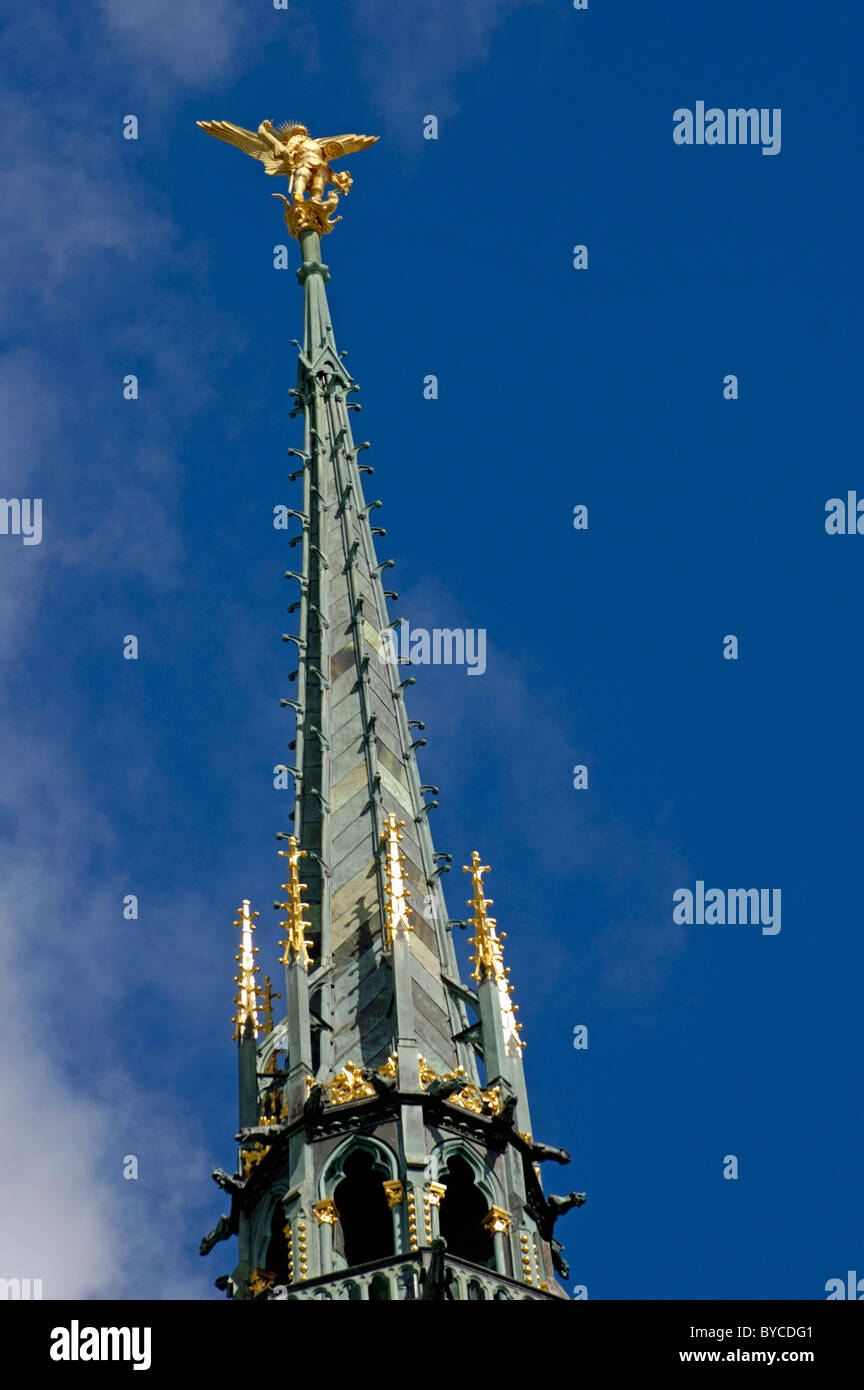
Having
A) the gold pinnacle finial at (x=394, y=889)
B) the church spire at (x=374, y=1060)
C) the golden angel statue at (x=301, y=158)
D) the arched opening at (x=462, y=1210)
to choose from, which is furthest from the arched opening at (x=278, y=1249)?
the golden angel statue at (x=301, y=158)

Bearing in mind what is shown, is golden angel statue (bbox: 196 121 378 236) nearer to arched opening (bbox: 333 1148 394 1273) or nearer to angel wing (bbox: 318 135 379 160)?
angel wing (bbox: 318 135 379 160)

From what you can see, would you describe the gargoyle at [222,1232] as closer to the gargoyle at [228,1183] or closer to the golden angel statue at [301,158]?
the gargoyle at [228,1183]

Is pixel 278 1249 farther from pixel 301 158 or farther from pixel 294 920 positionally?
pixel 301 158

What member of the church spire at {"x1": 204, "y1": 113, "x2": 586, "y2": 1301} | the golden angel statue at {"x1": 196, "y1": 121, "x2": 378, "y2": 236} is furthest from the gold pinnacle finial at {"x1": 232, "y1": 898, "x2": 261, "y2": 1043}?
the golden angel statue at {"x1": 196, "y1": 121, "x2": 378, "y2": 236}

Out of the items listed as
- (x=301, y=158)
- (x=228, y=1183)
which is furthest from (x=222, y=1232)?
(x=301, y=158)

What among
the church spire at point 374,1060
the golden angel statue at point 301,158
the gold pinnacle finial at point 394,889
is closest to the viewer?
the church spire at point 374,1060
